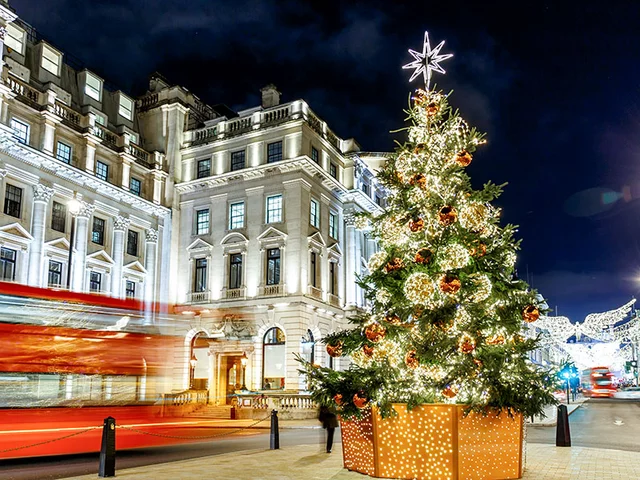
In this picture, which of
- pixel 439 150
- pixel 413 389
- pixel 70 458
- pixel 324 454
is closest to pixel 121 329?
pixel 70 458

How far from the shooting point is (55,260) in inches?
1316

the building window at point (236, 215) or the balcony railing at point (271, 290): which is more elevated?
the building window at point (236, 215)

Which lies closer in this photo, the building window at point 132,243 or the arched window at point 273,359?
the arched window at point 273,359

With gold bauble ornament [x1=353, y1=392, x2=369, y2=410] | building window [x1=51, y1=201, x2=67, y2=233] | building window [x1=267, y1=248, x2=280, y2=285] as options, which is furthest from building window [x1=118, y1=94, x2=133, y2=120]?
gold bauble ornament [x1=353, y1=392, x2=369, y2=410]

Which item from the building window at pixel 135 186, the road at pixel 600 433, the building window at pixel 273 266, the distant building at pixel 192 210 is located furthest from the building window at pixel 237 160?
the road at pixel 600 433

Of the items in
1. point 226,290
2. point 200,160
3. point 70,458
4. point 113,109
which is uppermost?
point 113,109

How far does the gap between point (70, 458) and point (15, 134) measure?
845 inches

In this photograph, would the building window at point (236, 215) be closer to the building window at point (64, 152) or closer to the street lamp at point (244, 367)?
the street lamp at point (244, 367)

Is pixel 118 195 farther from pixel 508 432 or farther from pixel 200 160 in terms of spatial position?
pixel 508 432

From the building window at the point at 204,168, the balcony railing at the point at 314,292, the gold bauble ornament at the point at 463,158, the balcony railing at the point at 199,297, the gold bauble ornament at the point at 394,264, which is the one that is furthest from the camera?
the building window at the point at 204,168

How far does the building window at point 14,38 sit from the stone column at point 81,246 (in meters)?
9.79

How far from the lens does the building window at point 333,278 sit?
41.4 metres

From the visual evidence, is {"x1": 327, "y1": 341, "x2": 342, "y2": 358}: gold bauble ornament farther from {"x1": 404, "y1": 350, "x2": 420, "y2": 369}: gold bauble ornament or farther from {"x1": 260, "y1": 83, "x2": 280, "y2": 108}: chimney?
{"x1": 260, "y1": 83, "x2": 280, "y2": 108}: chimney

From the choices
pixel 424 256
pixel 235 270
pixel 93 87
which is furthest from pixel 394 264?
pixel 93 87
